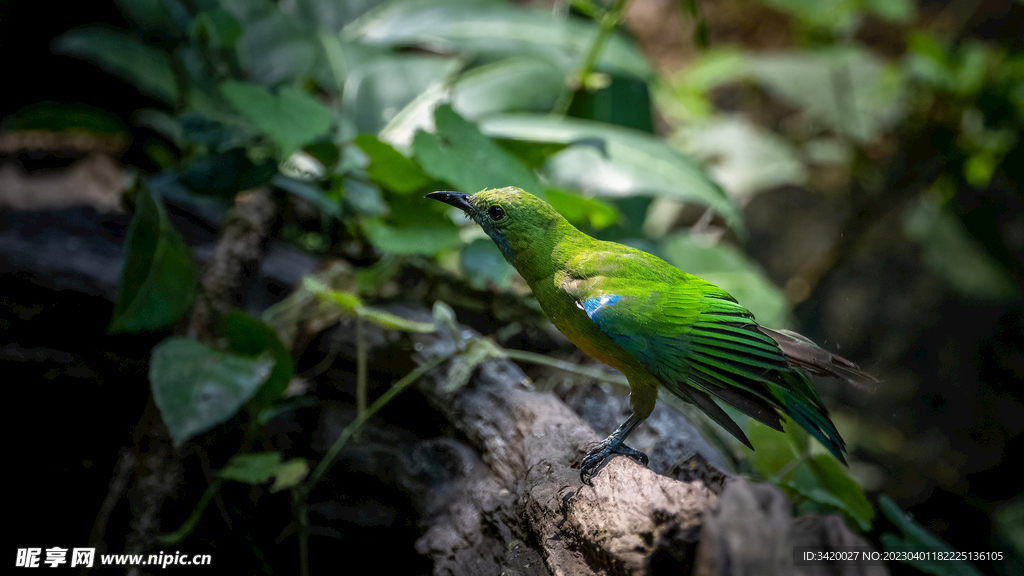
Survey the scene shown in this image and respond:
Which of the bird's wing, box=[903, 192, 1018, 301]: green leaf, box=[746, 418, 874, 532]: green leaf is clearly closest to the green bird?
the bird's wing

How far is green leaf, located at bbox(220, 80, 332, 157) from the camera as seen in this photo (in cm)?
275

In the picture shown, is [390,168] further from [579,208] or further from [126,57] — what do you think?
[126,57]

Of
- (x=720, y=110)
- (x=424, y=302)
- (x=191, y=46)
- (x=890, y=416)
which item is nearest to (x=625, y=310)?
(x=424, y=302)

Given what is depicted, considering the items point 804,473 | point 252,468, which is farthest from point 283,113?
point 804,473

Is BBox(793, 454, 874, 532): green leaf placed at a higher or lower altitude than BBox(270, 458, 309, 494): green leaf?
higher

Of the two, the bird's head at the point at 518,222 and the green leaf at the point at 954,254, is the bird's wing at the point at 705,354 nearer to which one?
the bird's head at the point at 518,222

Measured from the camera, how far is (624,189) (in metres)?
3.44

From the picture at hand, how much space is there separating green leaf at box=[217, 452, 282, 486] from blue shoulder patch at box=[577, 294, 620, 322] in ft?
4.85

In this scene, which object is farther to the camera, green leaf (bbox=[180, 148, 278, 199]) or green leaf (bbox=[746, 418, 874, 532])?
green leaf (bbox=[180, 148, 278, 199])

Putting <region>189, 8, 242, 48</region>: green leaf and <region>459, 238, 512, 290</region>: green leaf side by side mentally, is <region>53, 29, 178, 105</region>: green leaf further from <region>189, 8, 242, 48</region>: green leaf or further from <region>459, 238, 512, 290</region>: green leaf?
<region>459, 238, 512, 290</region>: green leaf

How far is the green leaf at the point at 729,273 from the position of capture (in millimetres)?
3754

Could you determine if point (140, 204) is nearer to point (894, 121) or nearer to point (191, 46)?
point (191, 46)

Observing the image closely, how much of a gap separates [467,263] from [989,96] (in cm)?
549

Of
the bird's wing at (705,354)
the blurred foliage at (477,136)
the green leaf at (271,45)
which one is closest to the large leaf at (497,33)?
the blurred foliage at (477,136)
